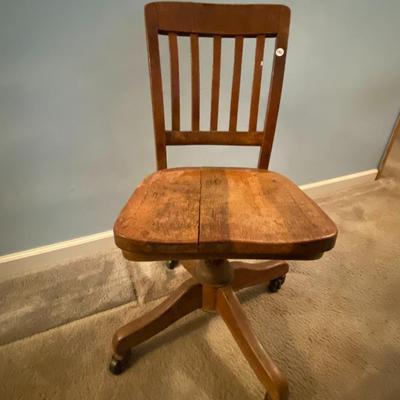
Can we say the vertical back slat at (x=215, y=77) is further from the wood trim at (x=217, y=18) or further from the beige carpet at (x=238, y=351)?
the beige carpet at (x=238, y=351)

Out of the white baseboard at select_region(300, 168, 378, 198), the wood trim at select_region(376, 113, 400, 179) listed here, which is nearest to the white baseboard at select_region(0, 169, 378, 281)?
the white baseboard at select_region(300, 168, 378, 198)

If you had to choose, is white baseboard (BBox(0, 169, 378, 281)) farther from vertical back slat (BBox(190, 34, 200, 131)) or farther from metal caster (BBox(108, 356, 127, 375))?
vertical back slat (BBox(190, 34, 200, 131))

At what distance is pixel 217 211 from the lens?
1.86ft

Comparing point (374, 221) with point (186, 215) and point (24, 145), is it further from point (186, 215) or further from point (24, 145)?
point (24, 145)

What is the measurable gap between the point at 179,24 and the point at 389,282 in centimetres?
121

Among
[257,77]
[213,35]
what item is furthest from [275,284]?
[213,35]

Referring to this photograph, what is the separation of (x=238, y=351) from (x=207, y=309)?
0.52ft

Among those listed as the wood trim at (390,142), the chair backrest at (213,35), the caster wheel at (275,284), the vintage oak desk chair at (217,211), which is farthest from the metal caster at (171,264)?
the wood trim at (390,142)

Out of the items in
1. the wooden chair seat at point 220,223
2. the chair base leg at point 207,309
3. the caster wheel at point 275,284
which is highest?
the wooden chair seat at point 220,223

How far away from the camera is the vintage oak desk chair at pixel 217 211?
483 mm

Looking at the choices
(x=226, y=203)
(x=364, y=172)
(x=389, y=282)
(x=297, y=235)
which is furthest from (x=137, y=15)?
(x=364, y=172)

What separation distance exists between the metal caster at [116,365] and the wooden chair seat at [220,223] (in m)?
0.44

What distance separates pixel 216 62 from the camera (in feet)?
2.55

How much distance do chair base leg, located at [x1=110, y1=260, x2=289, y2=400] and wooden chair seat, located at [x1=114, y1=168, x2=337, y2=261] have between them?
0.81ft
